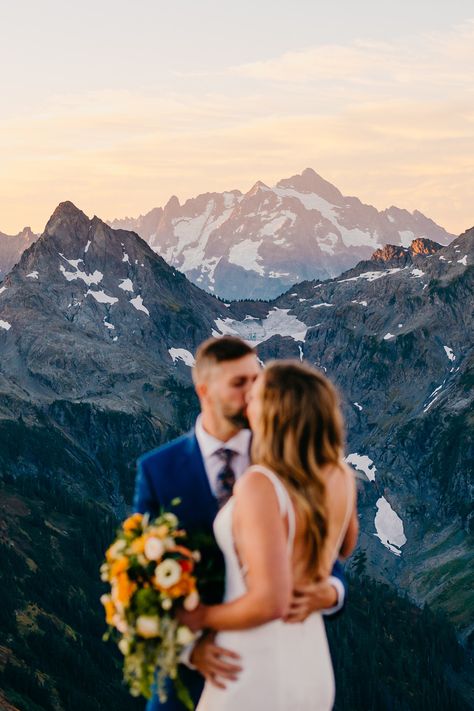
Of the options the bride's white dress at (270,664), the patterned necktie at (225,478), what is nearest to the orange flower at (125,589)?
the bride's white dress at (270,664)

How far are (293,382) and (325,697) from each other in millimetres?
4141

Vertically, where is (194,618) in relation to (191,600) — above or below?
below

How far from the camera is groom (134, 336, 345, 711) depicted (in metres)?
16.2

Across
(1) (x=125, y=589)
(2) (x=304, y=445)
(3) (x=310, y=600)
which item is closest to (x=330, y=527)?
(3) (x=310, y=600)

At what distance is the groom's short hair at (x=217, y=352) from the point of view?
53.2ft

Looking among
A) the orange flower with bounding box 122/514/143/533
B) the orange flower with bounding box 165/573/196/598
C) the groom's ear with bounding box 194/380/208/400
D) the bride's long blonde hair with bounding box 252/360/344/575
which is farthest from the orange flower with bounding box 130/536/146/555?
the groom's ear with bounding box 194/380/208/400

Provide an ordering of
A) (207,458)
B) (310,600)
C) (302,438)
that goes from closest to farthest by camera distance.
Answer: (302,438), (310,600), (207,458)

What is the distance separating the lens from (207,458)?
1700 centimetres

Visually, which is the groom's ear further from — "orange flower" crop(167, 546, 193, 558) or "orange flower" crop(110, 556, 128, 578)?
"orange flower" crop(110, 556, 128, 578)

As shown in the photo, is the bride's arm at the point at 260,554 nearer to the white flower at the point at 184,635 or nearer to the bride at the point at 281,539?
the bride at the point at 281,539

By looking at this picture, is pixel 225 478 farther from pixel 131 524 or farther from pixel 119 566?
pixel 119 566

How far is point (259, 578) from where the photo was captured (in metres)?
13.8

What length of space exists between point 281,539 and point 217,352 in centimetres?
348

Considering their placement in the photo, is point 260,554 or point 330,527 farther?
point 330,527
